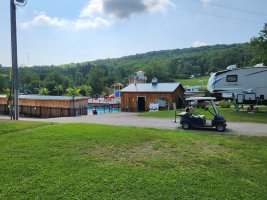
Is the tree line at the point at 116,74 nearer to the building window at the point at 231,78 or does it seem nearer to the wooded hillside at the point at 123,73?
the wooded hillside at the point at 123,73

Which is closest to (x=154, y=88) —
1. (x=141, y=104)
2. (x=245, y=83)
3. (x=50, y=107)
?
(x=141, y=104)

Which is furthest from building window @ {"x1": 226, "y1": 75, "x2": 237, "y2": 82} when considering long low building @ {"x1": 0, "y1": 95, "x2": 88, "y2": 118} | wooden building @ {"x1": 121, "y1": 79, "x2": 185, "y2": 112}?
long low building @ {"x1": 0, "y1": 95, "x2": 88, "y2": 118}

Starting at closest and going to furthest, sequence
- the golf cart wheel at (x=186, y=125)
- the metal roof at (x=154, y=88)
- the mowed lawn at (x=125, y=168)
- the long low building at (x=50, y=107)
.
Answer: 1. the mowed lawn at (x=125, y=168)
2. the golf cart wheel at (x=186, y=125)
3. the long low building at (x=50, y=107)
4. the metal roof at (x=154, y=88)

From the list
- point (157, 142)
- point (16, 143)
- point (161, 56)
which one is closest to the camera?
point (16, 143)

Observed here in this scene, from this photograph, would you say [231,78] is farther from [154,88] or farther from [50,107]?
[50,107]

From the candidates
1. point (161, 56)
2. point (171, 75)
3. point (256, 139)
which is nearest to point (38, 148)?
point (256, 139)

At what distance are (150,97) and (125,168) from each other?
72.4ft

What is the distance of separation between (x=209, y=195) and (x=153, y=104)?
70.8ft

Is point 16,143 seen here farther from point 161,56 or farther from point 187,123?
point 161,56

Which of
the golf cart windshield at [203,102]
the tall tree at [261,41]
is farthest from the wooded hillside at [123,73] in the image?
the golf cart windshield at [203,102]

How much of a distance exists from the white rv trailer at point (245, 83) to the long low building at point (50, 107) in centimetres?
1322

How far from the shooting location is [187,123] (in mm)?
13148

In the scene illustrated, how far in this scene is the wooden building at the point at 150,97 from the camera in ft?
88.7

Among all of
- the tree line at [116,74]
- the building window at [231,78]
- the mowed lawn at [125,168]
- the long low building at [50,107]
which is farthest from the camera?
the tree line at [116,74]
